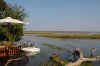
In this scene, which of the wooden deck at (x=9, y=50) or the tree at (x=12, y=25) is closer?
the wooden deck at (x=9, y=50)

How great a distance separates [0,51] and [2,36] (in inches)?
645

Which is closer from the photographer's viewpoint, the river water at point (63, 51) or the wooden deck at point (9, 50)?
the wooden deck at point (9, 50)

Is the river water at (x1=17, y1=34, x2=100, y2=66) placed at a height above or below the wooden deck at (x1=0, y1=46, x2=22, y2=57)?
below

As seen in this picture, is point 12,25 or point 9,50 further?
point 12,25

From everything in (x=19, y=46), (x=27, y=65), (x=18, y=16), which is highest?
(x=18, y=16)

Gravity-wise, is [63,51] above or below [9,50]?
below

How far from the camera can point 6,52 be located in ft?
86.7

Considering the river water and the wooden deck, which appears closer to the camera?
the wooden deck

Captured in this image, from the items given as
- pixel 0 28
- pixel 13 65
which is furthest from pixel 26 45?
pixel 0 28

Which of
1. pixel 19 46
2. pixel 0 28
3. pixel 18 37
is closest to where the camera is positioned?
pixel 19 46

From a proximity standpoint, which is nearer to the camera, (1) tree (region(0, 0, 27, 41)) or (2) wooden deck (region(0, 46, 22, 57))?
(2) wooden deck (region(0, 46, 22, 57))

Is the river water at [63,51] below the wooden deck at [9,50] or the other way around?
below

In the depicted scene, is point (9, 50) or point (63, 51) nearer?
point (9, 50)

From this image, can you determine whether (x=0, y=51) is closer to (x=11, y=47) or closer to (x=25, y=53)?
(x=11, y=47)
